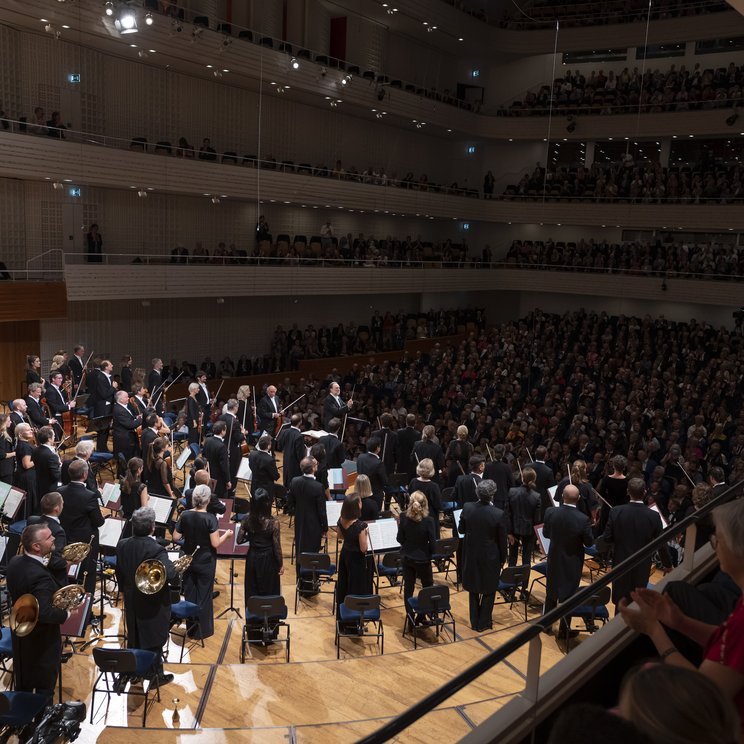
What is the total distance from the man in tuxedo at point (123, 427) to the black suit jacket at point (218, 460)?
1648 mm

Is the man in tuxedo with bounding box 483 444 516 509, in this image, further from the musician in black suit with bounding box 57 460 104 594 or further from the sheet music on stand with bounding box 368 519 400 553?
the musician in black suit with bounding box 57 460 104 594

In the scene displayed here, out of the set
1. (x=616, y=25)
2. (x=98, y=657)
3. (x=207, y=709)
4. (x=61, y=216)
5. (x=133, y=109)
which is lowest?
(x=207, y=709)

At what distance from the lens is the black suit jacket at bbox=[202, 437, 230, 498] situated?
11.2 meters

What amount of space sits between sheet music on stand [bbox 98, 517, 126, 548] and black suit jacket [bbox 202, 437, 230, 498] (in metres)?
2.98

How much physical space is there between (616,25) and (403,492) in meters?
24.8

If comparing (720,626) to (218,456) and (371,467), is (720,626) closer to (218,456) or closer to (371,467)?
(371,467)

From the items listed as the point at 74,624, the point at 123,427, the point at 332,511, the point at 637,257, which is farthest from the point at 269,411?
the point at 637,257

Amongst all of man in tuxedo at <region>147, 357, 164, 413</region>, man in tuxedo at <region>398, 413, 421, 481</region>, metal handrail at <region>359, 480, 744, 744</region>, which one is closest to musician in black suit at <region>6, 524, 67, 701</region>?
metal handrail at <region>359, 480, 744, 744</region>

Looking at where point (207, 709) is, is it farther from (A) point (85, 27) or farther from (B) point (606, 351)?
(B) point (606, 351)

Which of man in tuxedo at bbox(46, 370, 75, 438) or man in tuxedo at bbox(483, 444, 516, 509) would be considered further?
man in tuxedo at bbox(46, 370, 75, 438)

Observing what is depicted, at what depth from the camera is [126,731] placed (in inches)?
235

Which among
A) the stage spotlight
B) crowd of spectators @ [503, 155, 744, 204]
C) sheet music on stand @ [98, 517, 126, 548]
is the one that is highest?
the stage spotlight

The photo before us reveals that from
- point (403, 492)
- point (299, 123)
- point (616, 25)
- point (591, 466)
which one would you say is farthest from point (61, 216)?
point (616, 25)

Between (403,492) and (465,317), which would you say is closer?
(403,492)
